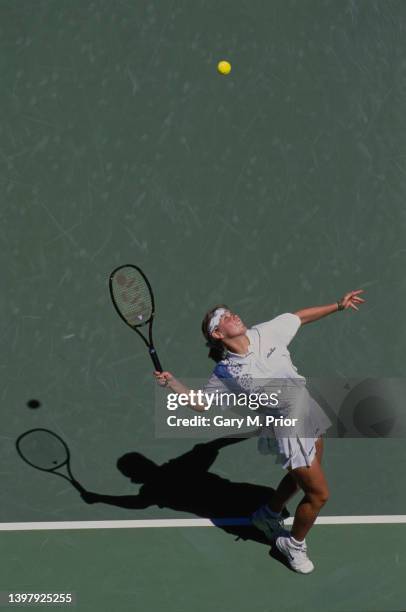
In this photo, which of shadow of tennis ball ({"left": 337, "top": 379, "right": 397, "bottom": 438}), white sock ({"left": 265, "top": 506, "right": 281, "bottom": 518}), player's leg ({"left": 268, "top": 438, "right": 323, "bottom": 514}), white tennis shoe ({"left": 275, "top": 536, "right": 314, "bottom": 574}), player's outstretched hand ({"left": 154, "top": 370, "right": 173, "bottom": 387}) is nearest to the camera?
player's outstretched hand ({"left": 154, "top": 370, "right": 173, "bottom": 387})

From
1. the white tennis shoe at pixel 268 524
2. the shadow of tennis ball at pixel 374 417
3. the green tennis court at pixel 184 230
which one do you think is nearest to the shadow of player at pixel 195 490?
the green tennis court at pixel 184 230

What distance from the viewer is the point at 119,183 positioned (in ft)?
24.3

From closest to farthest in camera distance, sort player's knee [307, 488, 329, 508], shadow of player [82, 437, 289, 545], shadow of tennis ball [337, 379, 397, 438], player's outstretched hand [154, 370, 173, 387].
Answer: player's outstretched hand [154, 370, 173, 387] → player's knee [307, 488, 329, 508] → shadow of player [82, 437, 289, 545] → shadow of tennis ball [337, 379, 397, 438]

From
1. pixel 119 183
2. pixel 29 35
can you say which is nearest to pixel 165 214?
pixel 119 183

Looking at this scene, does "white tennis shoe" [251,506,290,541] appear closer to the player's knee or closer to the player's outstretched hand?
the player's knee

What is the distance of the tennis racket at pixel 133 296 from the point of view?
7008 mm

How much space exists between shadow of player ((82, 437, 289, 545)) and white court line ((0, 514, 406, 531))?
0.05m

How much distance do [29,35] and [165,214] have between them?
4.59 ft

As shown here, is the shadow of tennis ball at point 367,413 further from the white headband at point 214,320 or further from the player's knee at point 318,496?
the white headband at point 214,320

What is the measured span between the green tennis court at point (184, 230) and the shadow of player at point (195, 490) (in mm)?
14

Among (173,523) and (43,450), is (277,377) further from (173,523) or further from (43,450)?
(43,450)

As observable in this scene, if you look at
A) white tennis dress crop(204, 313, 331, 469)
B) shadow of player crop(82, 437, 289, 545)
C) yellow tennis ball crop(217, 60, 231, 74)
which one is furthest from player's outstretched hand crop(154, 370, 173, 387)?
yellow tennis ball crop(217, 60, 231, 74)

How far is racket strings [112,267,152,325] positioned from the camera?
7020 millimetres

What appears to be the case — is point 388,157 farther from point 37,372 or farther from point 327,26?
point 37,372
